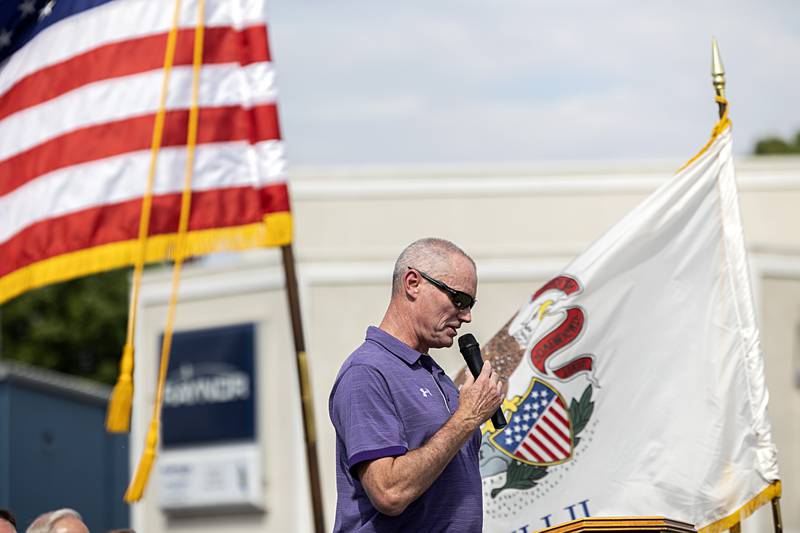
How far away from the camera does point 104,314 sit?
39.2 meters

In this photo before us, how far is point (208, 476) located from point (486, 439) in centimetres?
1567

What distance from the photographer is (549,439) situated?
6008 mm

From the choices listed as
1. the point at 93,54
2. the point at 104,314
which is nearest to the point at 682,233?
the point at 93,54

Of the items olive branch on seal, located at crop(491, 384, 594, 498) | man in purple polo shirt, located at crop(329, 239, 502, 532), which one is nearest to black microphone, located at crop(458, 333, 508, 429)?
man in purple polo shirt, located at crop(329, 239, 502, 532)

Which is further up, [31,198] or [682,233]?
[31,198]

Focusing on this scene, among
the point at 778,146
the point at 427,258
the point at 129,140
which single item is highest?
the point at 778,146

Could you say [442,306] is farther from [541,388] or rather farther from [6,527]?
[6,527]

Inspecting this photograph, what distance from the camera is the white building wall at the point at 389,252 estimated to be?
20.2 meters

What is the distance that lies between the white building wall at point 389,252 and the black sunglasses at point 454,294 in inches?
619

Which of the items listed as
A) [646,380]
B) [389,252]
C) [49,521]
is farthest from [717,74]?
[389,252]

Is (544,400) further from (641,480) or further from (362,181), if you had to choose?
(362,181)

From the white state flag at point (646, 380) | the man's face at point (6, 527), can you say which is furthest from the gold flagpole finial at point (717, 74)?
the man's face at point (6, 527)

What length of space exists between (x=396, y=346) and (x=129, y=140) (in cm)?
360

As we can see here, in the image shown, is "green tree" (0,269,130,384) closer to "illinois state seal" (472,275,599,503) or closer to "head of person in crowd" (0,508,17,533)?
"head of person in crowd" (0,508,17,533)
